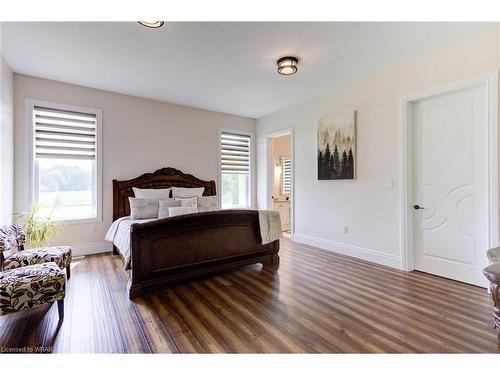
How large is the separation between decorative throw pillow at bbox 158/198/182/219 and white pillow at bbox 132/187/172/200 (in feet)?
0.92

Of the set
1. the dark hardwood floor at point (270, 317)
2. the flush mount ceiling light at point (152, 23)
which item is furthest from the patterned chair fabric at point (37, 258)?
the flush mount ceiling light at point (152, 23)

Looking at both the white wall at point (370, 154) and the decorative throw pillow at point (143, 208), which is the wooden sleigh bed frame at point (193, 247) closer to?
the white wall at point (370, 154)

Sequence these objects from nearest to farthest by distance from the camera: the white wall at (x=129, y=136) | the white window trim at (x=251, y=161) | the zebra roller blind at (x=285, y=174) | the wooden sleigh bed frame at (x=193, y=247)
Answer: the wooden sleigh bed frame at (x=193, y=247) < the white wall at (x=129, y=136) < the white window trim at (x=251, y=161) < the zebra roller blind at (x=285, y=174)

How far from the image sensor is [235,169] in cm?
591

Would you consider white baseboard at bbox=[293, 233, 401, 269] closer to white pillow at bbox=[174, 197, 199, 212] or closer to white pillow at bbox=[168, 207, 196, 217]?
white pillow at bbox=[174, 197, 199, 212]

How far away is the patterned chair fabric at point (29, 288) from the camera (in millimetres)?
1893

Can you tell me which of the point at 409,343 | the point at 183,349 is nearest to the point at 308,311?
the point at 409,343

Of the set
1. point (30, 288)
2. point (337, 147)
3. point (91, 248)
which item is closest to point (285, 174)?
point (337, 147)

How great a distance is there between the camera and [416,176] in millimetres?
3254

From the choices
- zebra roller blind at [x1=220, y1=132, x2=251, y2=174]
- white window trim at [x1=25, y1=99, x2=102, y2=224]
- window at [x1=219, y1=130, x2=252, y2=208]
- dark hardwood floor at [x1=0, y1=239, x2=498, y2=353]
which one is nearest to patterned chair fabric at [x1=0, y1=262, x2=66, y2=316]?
dark hardwood floor at [x1=0, y1=239, x2=498, y2=353]

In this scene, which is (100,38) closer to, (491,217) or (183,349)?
(183,349)

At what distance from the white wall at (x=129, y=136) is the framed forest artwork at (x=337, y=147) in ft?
7.66

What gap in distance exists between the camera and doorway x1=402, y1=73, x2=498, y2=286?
2.62 m

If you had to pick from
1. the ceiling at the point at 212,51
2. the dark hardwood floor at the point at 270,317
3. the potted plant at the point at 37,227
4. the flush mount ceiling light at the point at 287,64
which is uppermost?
the ceiling at the point at 212,51
